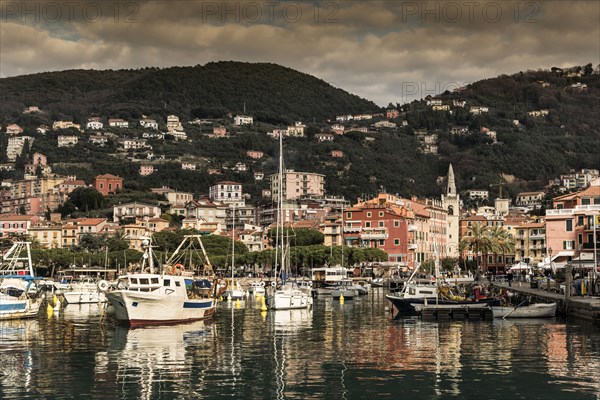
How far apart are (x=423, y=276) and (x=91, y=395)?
95.7 meters

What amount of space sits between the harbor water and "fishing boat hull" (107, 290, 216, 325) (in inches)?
37.0

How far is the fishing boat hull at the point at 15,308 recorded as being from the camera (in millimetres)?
61031

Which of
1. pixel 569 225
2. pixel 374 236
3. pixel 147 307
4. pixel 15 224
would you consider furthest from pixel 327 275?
pixel 15 224

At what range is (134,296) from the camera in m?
55.2

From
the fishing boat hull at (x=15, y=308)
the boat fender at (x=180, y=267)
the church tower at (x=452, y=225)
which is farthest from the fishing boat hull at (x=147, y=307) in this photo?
the church tower at (x=452, y=225)

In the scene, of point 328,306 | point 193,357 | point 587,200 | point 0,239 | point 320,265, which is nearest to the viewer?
point 193,357

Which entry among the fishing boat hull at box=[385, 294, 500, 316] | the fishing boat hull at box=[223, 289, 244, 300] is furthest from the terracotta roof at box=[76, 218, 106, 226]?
the fishing boat hull at box=[385, 294, 500, 316]

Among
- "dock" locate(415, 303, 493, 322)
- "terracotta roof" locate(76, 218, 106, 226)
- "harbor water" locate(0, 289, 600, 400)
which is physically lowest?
"harbor water" locate(0, 289, 600, 400)

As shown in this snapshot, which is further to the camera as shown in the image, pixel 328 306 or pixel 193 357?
pixel 328 306

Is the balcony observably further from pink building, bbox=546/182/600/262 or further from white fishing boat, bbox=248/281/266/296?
pink building, bbox=546/182/600/262

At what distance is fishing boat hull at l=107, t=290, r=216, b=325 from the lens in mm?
55219

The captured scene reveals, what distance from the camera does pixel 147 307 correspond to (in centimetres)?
5566

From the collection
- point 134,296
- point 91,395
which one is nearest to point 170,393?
point 91,395

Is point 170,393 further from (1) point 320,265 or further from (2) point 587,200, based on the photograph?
(1) point 320,265
